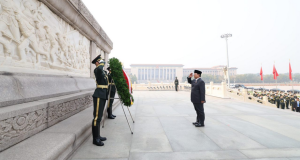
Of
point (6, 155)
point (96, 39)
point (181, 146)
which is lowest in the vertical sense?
point (181, 146)

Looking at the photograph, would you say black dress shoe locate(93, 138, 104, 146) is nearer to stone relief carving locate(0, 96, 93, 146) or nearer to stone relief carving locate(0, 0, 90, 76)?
stone relief carving locate(0, 96, 93, 146)

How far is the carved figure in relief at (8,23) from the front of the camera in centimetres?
216

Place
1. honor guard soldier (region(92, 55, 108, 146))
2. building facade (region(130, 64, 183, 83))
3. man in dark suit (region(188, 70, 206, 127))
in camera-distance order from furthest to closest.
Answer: building facade (region(130, 64, 183, 83)) → man in dark suit (region(188, 70, 206, 127)) → honor guard soldier (region(92, 55, 108, 146))

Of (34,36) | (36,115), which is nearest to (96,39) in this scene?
(34,36)

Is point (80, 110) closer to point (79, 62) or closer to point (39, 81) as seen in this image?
point (39, 81)

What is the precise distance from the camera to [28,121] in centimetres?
195

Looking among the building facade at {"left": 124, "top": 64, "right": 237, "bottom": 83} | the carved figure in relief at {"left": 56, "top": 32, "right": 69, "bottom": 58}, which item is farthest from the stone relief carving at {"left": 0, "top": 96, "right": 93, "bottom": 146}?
the building facade at {"left": 124, "top": 64, "right": 237, "bottom": 83}

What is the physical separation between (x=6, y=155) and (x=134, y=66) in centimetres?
9131

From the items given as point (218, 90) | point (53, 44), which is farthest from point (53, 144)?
point (218, 90)

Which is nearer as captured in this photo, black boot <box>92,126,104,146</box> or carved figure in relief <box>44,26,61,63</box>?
black boot <box>92,126,104,146</box>

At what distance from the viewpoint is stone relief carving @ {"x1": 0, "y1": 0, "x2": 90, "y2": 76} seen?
2250mm

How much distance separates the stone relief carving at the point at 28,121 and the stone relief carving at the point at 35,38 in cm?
97

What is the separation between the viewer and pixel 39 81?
8.72 ft

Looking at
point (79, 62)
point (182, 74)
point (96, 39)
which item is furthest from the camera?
point (182, 74)
